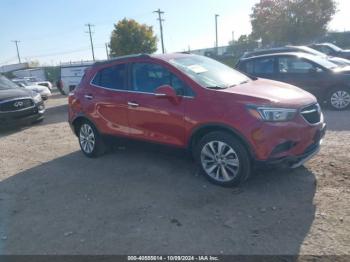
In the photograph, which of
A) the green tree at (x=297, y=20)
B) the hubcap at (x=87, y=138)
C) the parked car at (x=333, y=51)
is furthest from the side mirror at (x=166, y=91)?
the green tree at (x=297, y=20)

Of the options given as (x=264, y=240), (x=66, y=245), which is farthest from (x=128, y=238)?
(x=264, y=240)

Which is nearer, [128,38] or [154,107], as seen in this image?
[154,107]

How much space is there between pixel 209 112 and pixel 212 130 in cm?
26

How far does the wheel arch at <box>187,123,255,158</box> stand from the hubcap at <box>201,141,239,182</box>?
0.17 meters

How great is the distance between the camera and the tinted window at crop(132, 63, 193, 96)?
4.70 m

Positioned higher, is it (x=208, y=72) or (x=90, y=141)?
(x=208, y=72)

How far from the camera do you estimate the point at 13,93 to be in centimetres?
989

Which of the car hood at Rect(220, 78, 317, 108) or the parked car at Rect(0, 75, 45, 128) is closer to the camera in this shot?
the car hood at Rect(220, 78, 317, 108)

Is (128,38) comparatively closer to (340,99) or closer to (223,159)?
(340,99)

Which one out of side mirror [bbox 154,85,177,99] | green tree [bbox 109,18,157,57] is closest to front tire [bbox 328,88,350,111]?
side mirror [bbox 154,85,177,99]

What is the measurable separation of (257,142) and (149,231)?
5.38 feet

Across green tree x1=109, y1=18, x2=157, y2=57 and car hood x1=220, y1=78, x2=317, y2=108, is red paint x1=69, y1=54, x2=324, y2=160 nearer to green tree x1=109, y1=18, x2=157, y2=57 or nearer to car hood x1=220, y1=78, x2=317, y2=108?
car hood x1=220, y1=78, x2=317, y2=108

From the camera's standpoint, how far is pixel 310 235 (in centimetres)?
331

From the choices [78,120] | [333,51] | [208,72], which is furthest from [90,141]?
[333,51]
